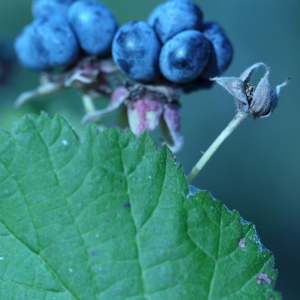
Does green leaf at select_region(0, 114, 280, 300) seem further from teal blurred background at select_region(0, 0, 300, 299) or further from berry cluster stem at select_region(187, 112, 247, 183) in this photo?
teal blurred background at select_region(0, 0, 300, 299)

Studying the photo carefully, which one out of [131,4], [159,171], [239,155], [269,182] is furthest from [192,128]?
[159,171]

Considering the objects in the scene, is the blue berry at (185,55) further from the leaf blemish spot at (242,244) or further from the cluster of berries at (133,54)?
the leaf blemish spot at (242,244)

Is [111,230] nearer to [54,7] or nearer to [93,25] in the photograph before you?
[93,25]

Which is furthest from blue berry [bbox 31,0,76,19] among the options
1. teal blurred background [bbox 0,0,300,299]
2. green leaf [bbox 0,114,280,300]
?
teal blurred background [bbox 0,0,300,299]

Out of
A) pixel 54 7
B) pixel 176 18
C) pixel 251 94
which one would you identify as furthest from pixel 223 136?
pixel 54 7

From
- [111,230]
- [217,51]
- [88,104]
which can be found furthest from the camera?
[88,104]

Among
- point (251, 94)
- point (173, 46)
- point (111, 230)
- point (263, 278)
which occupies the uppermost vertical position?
point (173, 46)
